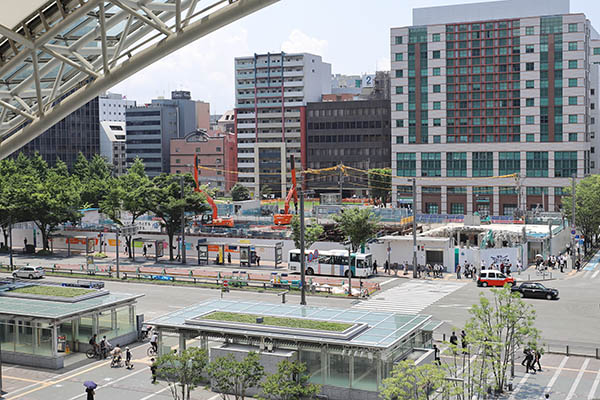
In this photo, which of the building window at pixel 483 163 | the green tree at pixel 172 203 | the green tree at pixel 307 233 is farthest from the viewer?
the building window at pixel 483 163

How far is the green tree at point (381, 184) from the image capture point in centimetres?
12012

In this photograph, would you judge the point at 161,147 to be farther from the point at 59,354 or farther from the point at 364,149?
the point at 59,354

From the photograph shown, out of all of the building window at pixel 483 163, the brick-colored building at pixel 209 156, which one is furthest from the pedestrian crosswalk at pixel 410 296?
the brick-colored building at pixel 209 156

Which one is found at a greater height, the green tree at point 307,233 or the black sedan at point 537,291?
the green tree at point 307,233

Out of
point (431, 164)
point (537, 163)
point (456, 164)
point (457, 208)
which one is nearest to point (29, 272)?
point (431, 164)

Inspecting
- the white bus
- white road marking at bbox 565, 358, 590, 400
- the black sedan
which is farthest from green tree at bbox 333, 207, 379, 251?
white road marking at bbox 565, 358, 590, 400

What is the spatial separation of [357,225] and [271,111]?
9688cm

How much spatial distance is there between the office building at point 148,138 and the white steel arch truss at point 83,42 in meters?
157

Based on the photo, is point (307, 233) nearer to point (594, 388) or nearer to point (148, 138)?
point (594, 388)

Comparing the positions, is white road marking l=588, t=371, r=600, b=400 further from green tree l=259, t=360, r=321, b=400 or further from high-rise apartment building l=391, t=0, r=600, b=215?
high-rise apartment building l=391, t=0, r=600, b=215

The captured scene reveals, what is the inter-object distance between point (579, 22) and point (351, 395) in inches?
3306

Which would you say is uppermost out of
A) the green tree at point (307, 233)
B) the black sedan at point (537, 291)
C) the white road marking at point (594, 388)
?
the green tree at point (307, 233)

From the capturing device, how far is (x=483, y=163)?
10300 centimetres

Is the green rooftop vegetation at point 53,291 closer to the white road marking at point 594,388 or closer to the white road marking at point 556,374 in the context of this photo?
the white road marking at point 556,374
